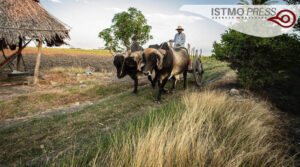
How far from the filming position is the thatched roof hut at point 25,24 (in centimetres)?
784

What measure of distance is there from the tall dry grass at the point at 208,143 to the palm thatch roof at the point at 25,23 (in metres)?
8.62

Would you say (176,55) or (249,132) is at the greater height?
(176,55)

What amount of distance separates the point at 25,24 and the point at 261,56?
10759 millimetres

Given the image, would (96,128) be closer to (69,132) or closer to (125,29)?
(69,132)

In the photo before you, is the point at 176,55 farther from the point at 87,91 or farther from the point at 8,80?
the point at 8,80

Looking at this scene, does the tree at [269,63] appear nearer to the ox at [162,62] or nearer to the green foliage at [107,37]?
the ox at [162,62]

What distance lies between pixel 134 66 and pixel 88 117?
3002mm

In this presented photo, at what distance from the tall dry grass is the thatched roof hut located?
340 inches

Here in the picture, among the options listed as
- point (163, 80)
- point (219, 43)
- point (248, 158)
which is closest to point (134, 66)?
point (163, 80)

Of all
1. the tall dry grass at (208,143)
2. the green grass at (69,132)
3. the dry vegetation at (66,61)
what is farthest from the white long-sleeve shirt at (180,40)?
the dry vegetation at (66,61)

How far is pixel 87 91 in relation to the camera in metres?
7.60

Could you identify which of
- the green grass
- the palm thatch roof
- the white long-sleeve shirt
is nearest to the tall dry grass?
the green grass

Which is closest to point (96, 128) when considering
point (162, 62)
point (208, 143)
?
point (208, 143)

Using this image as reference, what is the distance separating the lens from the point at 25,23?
8.30 meters
